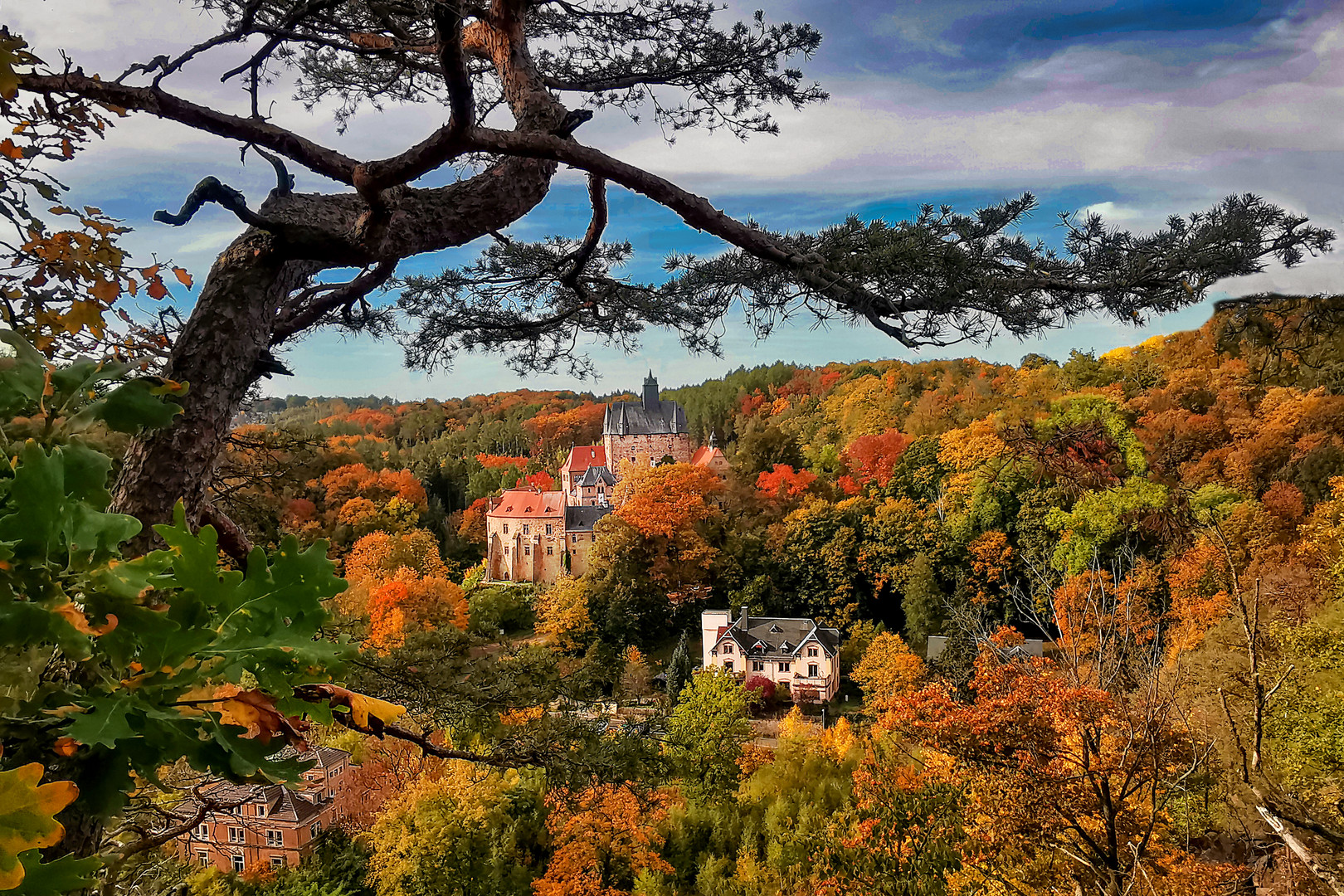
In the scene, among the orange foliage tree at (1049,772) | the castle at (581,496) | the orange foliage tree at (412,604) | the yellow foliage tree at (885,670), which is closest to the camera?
the orange foliage tree at (1049,772)

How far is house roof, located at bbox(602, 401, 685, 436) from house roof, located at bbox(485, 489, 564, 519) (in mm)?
6665

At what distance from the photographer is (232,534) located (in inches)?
94.0

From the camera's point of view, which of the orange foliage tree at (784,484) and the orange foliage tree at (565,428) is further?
the orange foliage tree at (565,428)

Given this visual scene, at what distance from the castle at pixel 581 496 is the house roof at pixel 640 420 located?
0.03m

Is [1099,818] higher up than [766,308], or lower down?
lower down

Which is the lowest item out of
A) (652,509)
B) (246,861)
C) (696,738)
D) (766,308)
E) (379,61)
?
(246,861)

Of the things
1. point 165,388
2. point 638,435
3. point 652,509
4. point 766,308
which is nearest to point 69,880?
point 165,388

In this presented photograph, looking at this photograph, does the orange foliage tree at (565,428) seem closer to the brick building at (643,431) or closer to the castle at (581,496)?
the castle at (581,496)

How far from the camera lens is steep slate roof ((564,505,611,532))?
2367cm

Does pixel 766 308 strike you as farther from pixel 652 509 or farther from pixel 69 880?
pixel 652 509

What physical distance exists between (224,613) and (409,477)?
2460 centimetres

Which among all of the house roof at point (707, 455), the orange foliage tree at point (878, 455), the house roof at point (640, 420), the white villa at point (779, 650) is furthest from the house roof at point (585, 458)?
the white villa at point (779, 650)

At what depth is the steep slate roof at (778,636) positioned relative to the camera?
57.1 ft

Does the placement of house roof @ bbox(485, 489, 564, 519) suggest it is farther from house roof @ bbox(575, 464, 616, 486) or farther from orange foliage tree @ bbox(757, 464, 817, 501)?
orange foliage tree @ bbox(757, 464, 817, 501)
